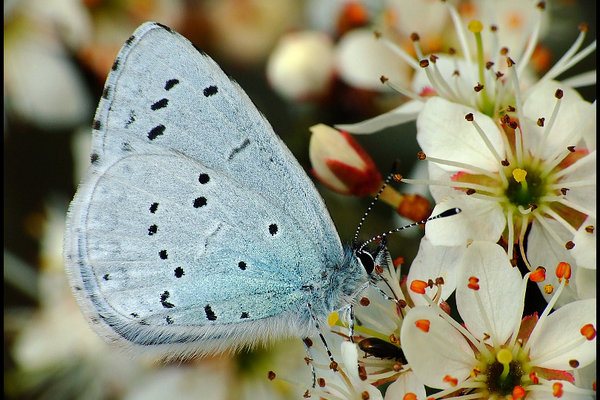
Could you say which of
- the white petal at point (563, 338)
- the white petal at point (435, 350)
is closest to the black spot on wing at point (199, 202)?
the white petal at point (435, 350)

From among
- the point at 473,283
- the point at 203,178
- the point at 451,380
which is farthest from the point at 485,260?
the point at 203,178

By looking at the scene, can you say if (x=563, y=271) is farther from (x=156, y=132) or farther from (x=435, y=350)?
(x=156, y=132)

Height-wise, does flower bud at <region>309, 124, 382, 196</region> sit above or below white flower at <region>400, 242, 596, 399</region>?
above

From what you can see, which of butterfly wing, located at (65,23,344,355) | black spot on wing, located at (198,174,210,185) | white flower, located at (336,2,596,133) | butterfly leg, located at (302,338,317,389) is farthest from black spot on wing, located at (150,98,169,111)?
butterfly leg, located at (302,338,317,389)

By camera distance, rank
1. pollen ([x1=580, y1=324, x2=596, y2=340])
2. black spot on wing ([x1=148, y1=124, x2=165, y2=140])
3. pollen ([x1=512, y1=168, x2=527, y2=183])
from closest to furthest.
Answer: pollen ([x1=580, y1=324, x2=596, y2=340]), pollen ([x1=512, y1=168, x2=527, y2=183]), black spot on wing ([x1=148, y1=124, x2=165, y2=140])

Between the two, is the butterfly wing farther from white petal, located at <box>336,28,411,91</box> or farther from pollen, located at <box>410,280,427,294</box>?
white petal, located at <box>336,28,411,91</box>

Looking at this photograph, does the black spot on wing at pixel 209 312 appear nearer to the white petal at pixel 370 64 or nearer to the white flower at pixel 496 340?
the white flower at pixel 496 340

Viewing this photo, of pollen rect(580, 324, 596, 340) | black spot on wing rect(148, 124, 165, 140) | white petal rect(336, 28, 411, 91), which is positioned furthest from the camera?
white petal rect(336, 28, 411, 91)
